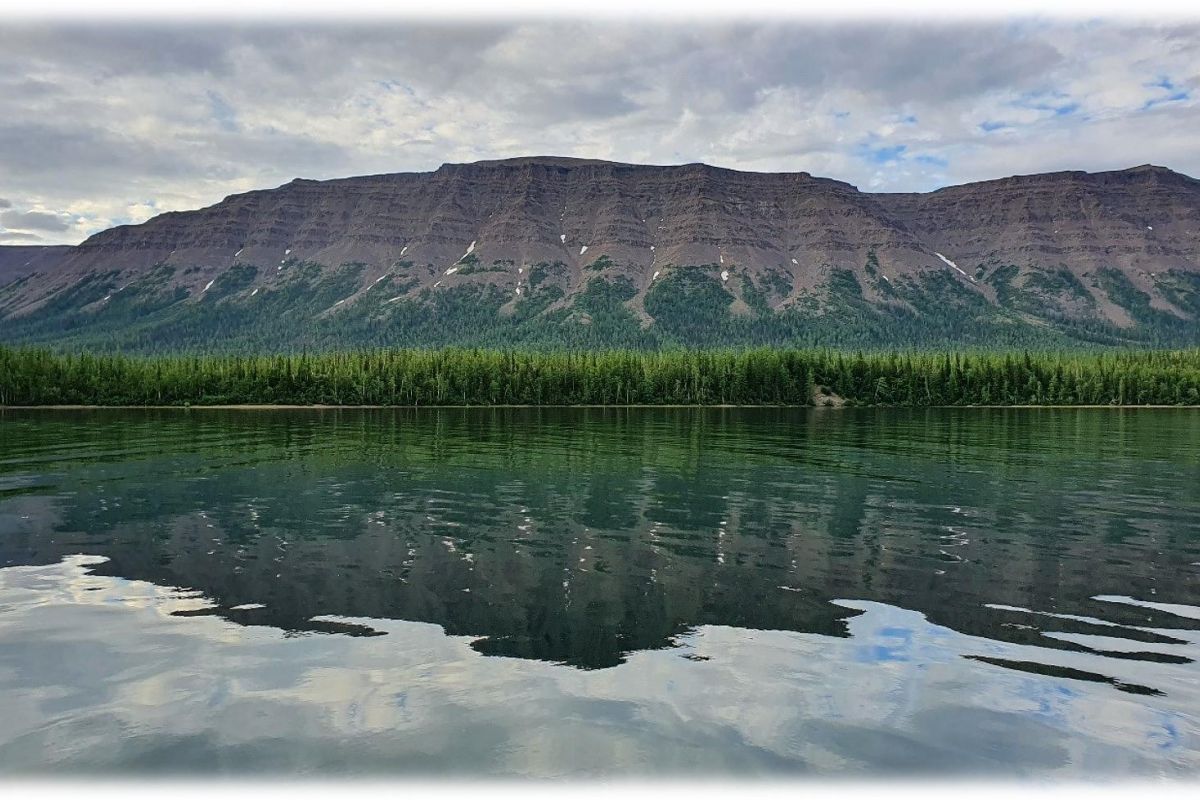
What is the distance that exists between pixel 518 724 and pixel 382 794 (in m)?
3.80

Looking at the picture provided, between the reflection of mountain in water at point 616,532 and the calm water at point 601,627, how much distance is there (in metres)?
0.23

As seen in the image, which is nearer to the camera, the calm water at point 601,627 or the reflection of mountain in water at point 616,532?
the calm water at point 601,627

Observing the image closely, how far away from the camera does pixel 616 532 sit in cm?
4109

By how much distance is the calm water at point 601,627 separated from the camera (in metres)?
17.4

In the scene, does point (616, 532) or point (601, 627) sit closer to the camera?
point (601, 627)

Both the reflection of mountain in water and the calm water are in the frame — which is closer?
the calm water

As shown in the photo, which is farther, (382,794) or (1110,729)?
(1110,729)

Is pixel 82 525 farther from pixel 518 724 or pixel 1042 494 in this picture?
pixel 1042 494

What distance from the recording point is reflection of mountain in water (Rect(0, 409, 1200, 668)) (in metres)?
27.4

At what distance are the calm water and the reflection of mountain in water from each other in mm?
234

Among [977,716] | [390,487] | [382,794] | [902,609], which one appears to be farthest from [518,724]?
[390,487]

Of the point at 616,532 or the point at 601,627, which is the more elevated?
the point at 601,627

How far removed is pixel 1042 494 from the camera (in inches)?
2101

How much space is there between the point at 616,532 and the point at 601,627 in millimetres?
15587
